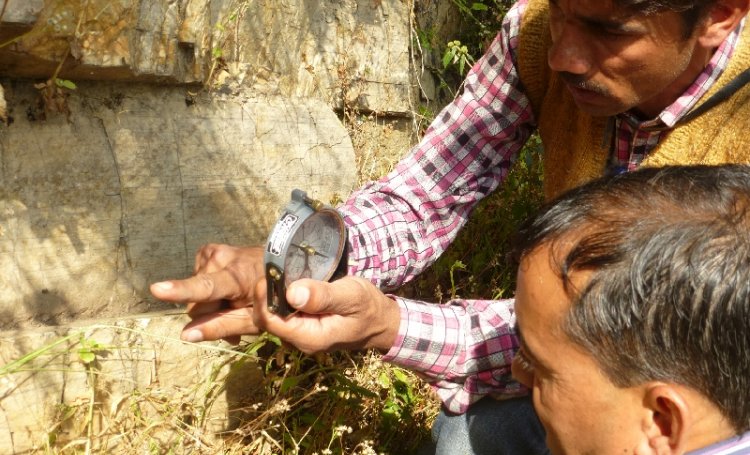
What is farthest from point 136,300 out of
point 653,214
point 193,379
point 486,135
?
point 653,214

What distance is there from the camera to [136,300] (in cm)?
261

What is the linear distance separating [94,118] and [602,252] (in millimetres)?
1760

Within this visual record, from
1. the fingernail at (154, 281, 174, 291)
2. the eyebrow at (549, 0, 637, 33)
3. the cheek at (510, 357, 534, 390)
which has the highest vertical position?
the eyebrow at (549, 0, 637, 33)

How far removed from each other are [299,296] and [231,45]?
1.49 meters

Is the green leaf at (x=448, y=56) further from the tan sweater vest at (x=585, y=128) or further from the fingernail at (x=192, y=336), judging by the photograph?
the fingernail at (x=192, y=336)

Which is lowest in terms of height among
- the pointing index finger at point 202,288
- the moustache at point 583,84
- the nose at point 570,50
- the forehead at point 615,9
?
the pointing index finger at point 202,288

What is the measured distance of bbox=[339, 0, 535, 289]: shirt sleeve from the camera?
2.45 m

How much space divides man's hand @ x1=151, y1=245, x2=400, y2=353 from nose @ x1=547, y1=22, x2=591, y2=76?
783 millimetres

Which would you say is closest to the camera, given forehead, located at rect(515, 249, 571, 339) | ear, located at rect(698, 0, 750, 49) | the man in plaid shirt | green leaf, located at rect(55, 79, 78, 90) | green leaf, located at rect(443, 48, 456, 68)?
forehead, located at rect(515, 249, 571, 339)

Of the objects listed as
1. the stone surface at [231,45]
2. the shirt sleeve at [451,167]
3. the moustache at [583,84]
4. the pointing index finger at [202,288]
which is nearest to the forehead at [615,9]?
the moustache at [583,84]

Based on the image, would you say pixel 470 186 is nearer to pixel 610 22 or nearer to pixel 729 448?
pixel 610 22

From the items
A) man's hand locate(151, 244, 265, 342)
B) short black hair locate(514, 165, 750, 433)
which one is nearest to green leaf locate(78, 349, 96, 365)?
man's hand locate(151, 244, 265, 342)

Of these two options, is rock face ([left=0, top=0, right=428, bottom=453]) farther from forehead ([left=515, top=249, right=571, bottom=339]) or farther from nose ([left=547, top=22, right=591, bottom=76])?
nose ([left=547, top=22, right=591, bottom=76])

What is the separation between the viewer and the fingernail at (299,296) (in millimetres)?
1660
